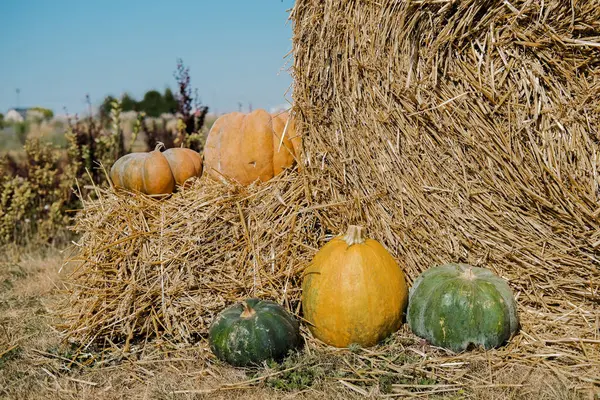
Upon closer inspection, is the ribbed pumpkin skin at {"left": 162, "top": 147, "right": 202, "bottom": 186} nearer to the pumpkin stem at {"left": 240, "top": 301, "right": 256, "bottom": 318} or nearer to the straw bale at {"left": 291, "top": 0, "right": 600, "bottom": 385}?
the straw bale at {"left": 291, "top": 0, "right": 600, "bottom": 385}

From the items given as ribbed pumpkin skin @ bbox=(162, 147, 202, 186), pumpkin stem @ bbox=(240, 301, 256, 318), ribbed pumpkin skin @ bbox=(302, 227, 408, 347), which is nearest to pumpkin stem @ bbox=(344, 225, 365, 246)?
ribbed pumpkin skin @ bbox=(302, 227, 408, 347)

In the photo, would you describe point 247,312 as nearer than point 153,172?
Yes

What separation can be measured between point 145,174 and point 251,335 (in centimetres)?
153

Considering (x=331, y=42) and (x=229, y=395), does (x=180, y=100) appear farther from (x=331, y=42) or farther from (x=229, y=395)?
(x=229, y=395)

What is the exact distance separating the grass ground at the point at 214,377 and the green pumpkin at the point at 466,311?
165 mm

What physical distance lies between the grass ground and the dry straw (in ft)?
0.26

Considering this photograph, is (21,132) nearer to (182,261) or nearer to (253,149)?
(253,149)

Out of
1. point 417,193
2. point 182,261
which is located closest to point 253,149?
point 182,261

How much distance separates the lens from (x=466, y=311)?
3.06 meters

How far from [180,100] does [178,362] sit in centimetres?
435

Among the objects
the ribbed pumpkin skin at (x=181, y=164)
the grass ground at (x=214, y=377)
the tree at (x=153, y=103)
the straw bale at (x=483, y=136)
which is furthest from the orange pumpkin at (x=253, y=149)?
the tree at (x=153, y=103)

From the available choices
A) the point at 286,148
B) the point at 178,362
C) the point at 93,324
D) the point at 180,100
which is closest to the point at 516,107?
the point at 286,148

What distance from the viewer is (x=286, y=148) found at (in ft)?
A: 13.5

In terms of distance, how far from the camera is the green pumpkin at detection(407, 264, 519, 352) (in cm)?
305
